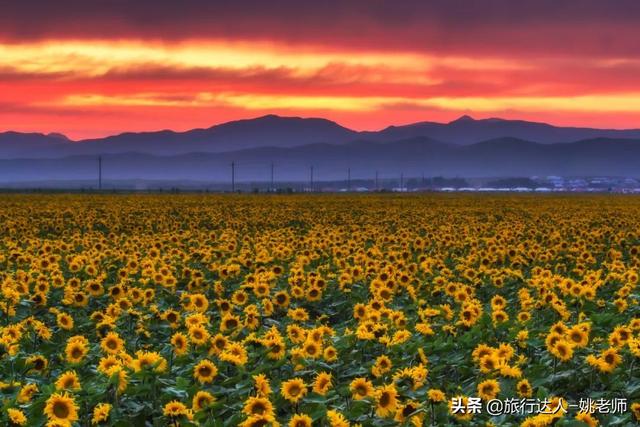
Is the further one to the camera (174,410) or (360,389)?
(360,389)

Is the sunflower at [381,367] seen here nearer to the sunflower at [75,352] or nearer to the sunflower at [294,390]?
the sunflower at [294,390]

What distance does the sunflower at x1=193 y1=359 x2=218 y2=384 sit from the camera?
746 cm

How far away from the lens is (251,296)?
1348 cm

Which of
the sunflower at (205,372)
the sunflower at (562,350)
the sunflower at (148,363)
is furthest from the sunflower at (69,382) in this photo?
the sunflower at (562,350)

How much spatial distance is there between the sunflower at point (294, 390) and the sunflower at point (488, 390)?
146cm

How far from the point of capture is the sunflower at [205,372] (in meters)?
7.46

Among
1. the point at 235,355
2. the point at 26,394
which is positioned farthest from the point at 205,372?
the point at 26,394

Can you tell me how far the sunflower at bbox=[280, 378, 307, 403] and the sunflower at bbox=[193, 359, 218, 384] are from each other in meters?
0.96

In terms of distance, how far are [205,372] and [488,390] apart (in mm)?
2497

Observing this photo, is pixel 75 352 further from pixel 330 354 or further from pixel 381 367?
pixel 381 367

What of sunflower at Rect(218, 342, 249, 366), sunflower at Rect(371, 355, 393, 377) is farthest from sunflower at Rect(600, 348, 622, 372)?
sunflower at Rect(218, 342, 249, 366)

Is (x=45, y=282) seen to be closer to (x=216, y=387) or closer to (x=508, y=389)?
(x=216, y=387)

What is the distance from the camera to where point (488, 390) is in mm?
6930

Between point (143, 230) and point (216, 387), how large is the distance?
20692 millimetres
